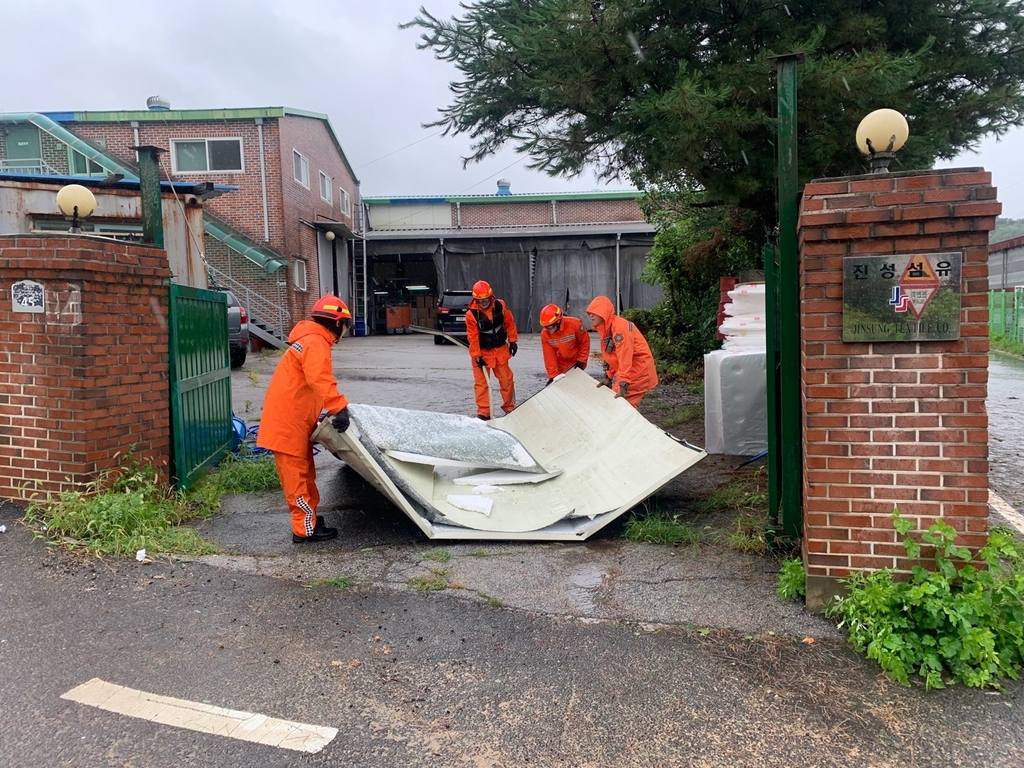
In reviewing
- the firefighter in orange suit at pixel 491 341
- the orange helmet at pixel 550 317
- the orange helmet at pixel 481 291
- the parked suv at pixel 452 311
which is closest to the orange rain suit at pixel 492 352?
the firefighter in orange suit at pixel 491 341

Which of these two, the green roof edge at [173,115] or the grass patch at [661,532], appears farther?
the green roof edge at [173,115]

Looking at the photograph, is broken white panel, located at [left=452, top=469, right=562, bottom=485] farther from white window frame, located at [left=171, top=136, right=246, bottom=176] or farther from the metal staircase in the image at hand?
white window frame, located at [left=171, top=136, right=246, bottom=176]

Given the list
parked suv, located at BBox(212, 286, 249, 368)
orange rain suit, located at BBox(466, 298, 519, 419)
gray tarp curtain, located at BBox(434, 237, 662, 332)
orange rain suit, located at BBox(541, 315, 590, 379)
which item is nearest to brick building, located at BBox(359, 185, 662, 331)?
gray tarp curtain, located at BBox(434, 237, 662, 332)

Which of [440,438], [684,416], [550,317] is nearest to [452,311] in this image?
[684,416]

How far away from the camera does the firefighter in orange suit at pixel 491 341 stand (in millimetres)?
8961

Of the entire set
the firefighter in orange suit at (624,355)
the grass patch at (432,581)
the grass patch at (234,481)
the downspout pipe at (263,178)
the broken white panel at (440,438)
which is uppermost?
the downspout pipe at (263,178)

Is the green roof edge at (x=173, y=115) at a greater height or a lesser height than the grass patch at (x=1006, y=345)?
greater

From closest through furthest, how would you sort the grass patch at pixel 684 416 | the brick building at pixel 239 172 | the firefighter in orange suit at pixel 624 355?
1. the firefighter in orange suit at pixel 624 355
2. the grass patch at pixel 684 416
3. the brick building at pixel 239 172

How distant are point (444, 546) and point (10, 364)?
3293mm

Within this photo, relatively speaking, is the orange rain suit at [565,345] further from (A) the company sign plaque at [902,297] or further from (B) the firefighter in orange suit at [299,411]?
(A) the company sign plaque at [902,297]

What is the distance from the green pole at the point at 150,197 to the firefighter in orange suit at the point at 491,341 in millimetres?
3735

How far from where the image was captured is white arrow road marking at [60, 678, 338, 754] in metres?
2.80

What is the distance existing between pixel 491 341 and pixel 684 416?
8.32 ft

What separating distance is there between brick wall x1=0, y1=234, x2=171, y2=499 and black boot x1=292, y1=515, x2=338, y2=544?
1515 millimetres
